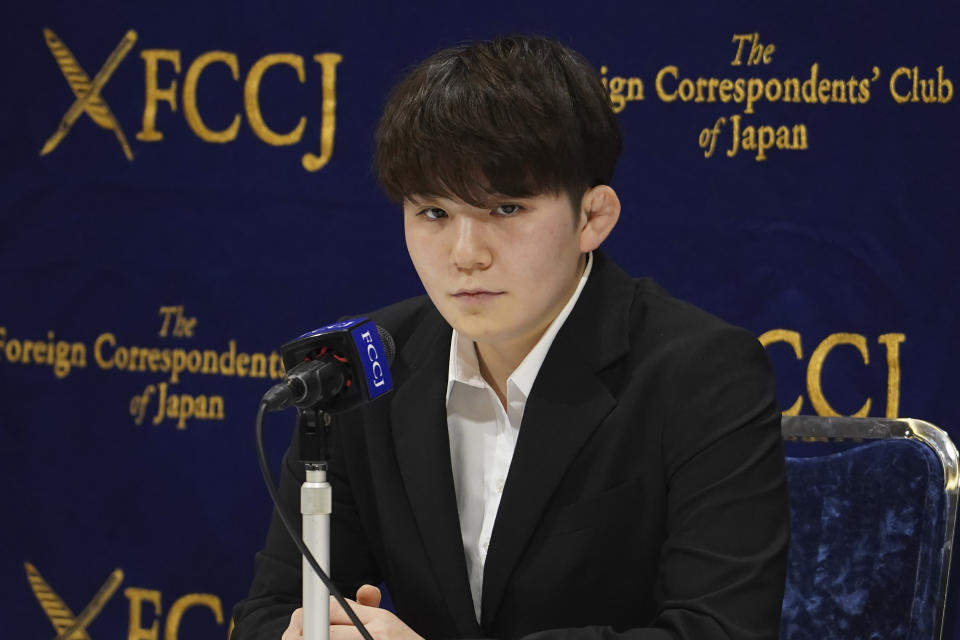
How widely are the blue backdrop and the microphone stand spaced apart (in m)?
1.32

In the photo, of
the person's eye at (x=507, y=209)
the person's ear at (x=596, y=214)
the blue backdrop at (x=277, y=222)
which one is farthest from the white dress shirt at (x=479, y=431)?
the blue backdrop at (x=277, y=222)

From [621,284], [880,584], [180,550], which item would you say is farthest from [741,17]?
[180,550]

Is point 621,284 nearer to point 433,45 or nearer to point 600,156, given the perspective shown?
point 600,156

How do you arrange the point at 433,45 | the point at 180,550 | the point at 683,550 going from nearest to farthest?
the point at 683,550, the point at 433,45, the point at 180,550

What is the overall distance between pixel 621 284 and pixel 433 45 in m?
1.03

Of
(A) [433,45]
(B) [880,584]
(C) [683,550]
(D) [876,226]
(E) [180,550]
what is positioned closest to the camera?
(C) [683,550]

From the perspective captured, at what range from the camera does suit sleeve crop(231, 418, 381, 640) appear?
1510mm

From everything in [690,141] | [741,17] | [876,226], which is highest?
[741,17]

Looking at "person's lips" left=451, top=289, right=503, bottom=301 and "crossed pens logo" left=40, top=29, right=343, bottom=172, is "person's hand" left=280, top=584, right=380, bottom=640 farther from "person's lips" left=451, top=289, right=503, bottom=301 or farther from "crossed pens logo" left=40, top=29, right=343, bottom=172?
"crossed pens logo" left=40, top=29, right=343, bottom=172

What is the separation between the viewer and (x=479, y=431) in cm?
158

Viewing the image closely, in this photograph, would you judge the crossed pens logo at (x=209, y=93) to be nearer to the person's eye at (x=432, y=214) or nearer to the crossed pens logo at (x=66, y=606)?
the crossed pens logo at (x=66, y=606)

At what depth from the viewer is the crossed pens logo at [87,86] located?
258cm

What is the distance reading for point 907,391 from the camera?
2.16 metres

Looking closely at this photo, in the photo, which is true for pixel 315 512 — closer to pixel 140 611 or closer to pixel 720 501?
pixel 720 501
